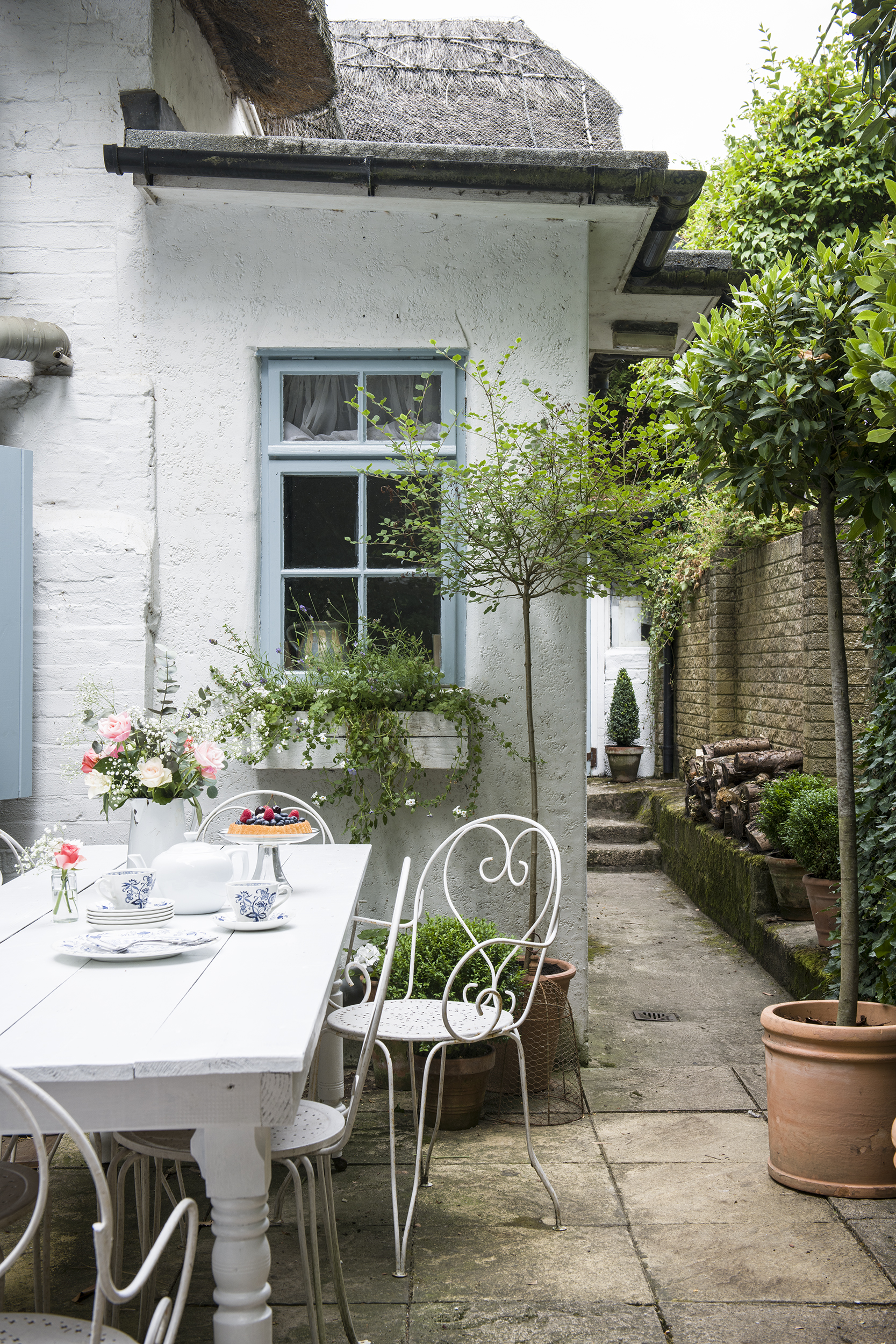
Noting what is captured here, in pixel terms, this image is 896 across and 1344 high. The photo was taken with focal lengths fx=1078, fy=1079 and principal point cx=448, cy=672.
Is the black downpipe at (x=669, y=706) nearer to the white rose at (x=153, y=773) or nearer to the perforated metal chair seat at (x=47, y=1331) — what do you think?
the white rose at (x=153, y=773)

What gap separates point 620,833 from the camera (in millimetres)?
9367

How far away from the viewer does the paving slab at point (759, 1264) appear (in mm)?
2506

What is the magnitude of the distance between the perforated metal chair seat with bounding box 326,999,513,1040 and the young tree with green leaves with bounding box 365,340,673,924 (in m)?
0.92

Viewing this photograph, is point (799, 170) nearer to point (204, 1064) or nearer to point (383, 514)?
point (383, 514)

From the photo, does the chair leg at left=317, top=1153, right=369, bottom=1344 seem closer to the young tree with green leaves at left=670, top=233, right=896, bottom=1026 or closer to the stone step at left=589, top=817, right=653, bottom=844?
the young tree with green leaves at left=670, top=233, right=896, bottom=1026

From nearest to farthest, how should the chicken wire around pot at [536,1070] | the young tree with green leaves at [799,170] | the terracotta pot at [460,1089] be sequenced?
the terracotta pot at [460,1089], the chicken wire around pot at [536,1070], the young tree with green leaves at [799,170]

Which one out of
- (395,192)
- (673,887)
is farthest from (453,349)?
(673,887)

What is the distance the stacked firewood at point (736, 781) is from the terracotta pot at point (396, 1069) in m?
3.08

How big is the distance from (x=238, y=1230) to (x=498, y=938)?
2.08 m

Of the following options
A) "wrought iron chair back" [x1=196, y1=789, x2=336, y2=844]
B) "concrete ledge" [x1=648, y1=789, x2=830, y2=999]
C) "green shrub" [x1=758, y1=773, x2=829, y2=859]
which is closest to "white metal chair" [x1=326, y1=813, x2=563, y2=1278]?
"wrought iron chair back" [x1=196, y1=789, x2=336, y2=844]

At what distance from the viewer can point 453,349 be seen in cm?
425

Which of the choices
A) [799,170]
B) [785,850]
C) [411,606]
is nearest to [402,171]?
[411,606]

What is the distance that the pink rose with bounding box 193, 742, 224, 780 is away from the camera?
2.64 metres

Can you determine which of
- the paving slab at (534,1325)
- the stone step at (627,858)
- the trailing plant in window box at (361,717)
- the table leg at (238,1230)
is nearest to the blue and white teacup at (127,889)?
the table leg at (238,1230)
